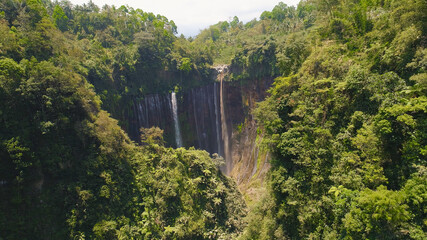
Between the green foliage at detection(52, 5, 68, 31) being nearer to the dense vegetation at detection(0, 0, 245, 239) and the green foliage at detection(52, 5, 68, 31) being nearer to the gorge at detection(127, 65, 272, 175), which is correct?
the dense vegetation at detection(0, 0, 245, 239)

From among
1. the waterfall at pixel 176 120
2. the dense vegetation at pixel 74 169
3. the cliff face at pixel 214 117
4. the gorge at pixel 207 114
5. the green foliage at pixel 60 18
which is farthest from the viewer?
the waterfall at pixel 176 120

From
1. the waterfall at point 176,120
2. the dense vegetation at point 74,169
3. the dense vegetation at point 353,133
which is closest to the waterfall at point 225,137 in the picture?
the waterfall at point 176,120

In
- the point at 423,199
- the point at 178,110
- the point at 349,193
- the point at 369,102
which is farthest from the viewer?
the point at 178,110

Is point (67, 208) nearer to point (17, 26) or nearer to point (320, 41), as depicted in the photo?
point (17, 26)

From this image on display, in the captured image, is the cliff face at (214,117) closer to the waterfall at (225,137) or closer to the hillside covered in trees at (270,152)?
the waterfall at (225,137)

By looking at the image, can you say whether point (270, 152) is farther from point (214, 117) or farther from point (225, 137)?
point (214, 117)

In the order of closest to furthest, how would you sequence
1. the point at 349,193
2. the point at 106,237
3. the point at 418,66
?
the point at 349,193, the point at 418,66, the point at 106,237

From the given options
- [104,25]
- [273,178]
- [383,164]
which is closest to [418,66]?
[383,164]
